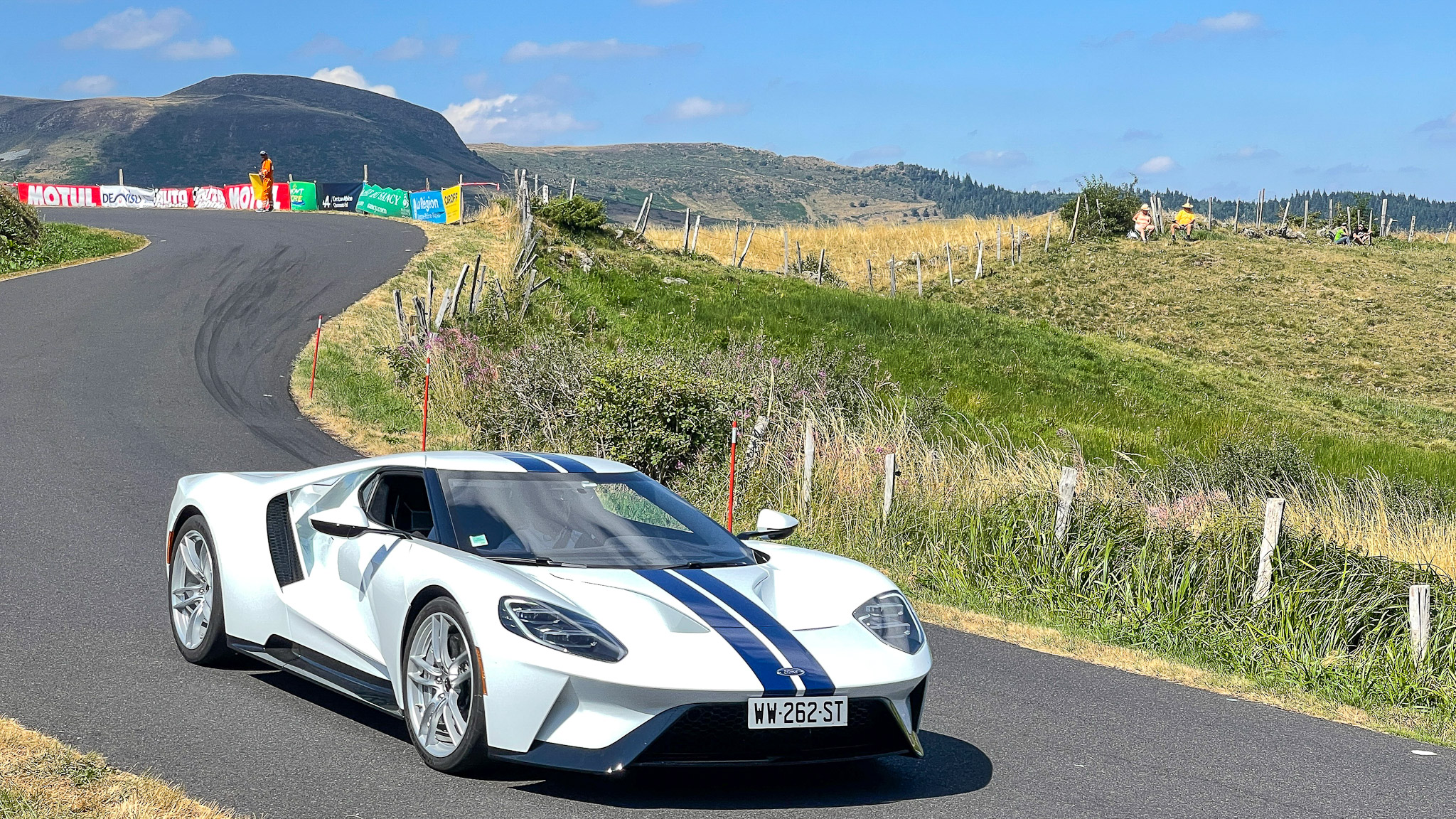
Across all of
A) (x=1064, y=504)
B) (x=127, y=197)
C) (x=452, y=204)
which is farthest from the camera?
(x=127, y=197)

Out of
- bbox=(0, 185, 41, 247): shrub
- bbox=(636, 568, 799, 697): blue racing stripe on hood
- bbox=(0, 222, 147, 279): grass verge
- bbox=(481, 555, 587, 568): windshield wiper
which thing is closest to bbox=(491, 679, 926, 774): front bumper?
bbox=(636, 568, 799, 697): blue racing stripe on hood

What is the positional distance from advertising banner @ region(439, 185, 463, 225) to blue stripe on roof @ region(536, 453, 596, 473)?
4248 cm

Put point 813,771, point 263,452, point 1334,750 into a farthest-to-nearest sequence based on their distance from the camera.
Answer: point 263,452
point 1334,750
point 813,771

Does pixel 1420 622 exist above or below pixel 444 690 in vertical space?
below

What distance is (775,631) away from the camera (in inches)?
209

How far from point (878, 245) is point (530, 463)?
204 ft

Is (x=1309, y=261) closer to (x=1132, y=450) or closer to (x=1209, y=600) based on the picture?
(x=1132, y=450)

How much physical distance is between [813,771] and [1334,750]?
9.59 feet

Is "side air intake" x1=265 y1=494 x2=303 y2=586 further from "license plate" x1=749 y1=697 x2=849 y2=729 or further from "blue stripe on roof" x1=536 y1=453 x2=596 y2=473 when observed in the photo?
"license plate" x1=749 y1=697 x2=849 y2=729

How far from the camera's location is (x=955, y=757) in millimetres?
6098

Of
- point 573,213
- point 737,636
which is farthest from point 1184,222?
point 737,636

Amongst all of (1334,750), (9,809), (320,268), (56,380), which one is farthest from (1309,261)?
(9,809)

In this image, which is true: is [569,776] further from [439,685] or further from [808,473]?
[808,473]

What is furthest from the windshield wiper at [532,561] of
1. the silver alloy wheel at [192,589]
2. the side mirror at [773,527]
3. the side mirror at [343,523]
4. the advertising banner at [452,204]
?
the advertising banner at [452,204]
